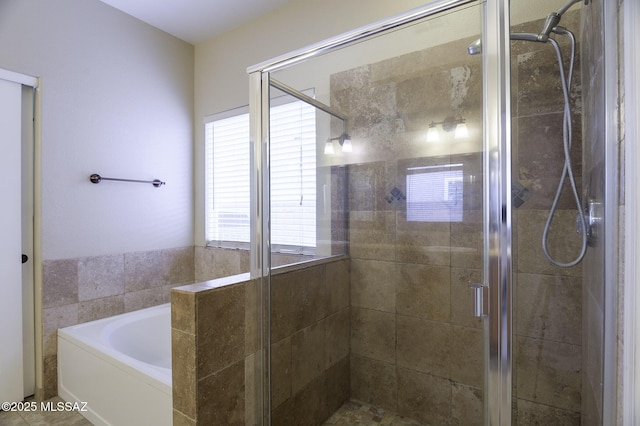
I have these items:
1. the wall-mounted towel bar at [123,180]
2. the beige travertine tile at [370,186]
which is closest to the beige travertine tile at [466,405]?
the beige travertine tile at [370,186]

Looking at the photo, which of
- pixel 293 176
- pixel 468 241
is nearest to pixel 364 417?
pixel 468 241

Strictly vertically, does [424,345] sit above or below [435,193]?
below

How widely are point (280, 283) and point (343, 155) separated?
0.84m

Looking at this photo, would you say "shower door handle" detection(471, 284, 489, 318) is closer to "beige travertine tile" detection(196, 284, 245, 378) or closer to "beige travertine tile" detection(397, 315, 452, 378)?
"beige travertine tile" detection(397, 315, 452, 378)

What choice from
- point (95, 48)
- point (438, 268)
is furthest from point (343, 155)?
point (95, 48)

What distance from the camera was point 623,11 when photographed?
2.43ft

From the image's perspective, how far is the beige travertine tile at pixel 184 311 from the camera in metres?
1.24

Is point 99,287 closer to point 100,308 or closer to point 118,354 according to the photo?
point 100,308

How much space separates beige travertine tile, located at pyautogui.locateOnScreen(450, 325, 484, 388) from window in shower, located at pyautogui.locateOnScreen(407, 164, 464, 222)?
0.53 metres

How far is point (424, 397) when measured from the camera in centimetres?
178

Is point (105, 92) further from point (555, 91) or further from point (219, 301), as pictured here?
point (555, 91)

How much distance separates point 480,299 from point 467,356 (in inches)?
19.6

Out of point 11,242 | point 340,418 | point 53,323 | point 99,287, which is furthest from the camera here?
point 99,287

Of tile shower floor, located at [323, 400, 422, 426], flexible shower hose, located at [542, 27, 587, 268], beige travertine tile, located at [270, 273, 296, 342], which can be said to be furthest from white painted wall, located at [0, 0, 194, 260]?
flexible shower hose, located at [542, 27, 587, 268]
